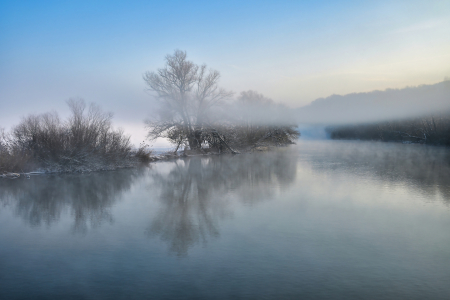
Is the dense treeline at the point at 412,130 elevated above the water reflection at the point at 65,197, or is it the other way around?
the dense treeline at the point at 412,130

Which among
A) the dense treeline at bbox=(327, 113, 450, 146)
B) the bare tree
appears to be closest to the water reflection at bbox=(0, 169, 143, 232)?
the bare tree

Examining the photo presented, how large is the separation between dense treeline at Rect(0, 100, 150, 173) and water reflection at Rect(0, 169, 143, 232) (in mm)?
1517

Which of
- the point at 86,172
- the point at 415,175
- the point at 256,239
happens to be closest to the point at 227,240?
the point at 256,239

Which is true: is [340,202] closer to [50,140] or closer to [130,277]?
[130,277]

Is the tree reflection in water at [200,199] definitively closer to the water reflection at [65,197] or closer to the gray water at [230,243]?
the gray water at [230,243]

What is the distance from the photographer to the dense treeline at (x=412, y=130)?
3157cm

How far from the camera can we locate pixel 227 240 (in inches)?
196

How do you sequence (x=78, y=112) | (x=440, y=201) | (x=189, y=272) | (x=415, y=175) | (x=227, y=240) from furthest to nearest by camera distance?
(x=78, y=112) < (x=415, y=175) < (x=440, y=201) < (x=227, y=240) < (x=189, y=272)

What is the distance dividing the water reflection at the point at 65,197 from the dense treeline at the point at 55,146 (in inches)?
59.7

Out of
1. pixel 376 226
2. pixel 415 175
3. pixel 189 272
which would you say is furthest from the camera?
pixel 415 175

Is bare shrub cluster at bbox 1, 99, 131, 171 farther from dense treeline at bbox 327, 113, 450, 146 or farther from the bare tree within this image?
dense treeline at bbox 327, 113, 450, 146

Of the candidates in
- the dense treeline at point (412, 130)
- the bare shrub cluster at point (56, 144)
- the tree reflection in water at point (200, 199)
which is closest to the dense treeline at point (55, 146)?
the bare shrub cluster at point (56, 144)

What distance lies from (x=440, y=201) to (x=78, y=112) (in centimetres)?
1527

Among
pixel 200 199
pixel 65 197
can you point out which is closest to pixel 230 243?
pixel 200 199
